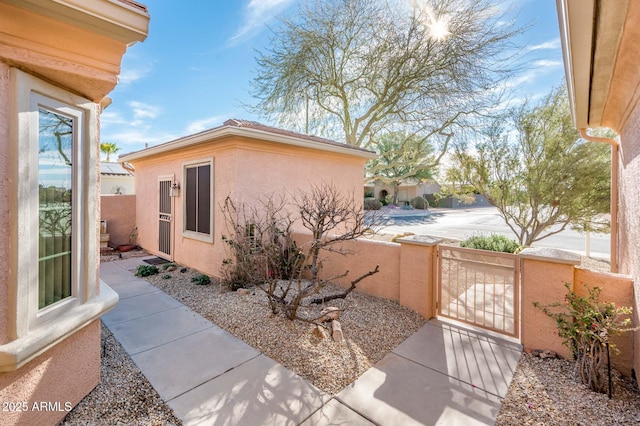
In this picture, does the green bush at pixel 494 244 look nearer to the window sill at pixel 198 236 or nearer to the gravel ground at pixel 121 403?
the window sill at pixel 198 236

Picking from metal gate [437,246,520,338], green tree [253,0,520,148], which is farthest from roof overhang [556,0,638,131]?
green tree [253,0,520,148]

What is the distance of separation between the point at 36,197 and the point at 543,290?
6027mm

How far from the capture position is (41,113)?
8.58 feet

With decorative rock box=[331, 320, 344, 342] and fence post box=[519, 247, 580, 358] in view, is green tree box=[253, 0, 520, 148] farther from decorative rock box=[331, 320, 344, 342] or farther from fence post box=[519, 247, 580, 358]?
decorative rock box=[331, 320, 344, 342]

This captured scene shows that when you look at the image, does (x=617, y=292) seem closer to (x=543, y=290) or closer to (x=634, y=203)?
(x=543, y=290)

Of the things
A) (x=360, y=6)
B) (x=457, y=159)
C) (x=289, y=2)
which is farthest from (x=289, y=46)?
(x=457, y=159)

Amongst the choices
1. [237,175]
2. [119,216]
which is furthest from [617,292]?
[119,216]

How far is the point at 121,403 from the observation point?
3092mm

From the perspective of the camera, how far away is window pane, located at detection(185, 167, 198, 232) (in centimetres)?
848

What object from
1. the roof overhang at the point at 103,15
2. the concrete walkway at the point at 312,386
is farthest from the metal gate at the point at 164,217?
the roof overhang at the point at 103,15

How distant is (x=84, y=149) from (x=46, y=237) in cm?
96

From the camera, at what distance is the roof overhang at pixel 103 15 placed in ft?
7.32

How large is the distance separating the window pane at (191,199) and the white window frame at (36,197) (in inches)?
213

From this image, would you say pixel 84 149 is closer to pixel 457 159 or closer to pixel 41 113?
pixel 41 113
